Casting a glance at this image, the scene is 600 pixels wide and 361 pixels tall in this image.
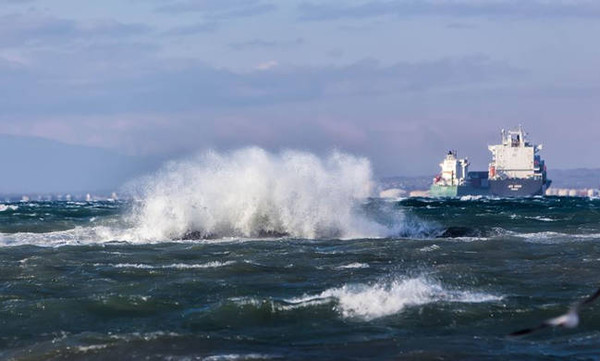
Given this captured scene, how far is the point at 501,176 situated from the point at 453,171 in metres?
7.11

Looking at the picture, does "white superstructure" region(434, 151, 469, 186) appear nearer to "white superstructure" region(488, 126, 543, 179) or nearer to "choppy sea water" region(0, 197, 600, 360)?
"white superstructure" region(488, 126, 543, 179)

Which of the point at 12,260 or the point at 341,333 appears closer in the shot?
the point at 341,333

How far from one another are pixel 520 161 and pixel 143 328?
425 ft

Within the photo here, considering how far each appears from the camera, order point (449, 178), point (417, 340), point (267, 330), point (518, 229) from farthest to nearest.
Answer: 1. point (449, 178)
2. point (518, 229)
3. point (267, 330)
4. point (417, 340)

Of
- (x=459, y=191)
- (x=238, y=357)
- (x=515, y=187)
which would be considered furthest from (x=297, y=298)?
(x=515, y=187)

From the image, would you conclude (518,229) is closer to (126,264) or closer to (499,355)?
(126,264)

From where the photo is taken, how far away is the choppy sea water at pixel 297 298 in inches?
566

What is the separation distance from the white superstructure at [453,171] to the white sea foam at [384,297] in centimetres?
11866

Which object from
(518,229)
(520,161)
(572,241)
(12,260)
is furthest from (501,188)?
(12,260)

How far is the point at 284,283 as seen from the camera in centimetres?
2142

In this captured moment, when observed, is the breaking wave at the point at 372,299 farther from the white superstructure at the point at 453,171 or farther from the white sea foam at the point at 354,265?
the white superstructure at the point at 453,171

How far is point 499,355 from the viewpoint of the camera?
13.6m

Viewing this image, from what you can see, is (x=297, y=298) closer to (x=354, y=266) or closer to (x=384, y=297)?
(x=384, y=297)

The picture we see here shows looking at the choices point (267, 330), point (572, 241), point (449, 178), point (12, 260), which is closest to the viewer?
point (267, 330)
